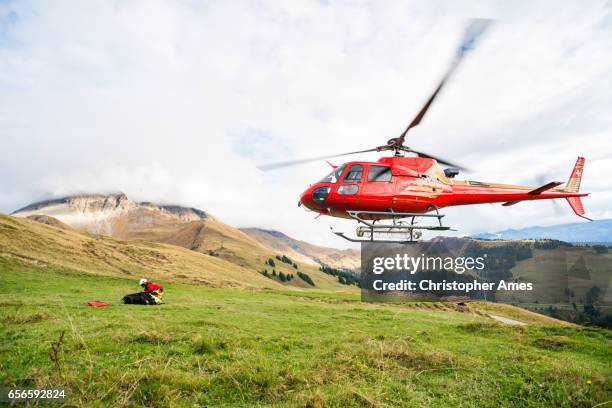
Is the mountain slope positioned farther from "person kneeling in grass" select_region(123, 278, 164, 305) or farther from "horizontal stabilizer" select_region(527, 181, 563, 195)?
"horizontal stabilizer" select_region(527, 181, 563, 195)

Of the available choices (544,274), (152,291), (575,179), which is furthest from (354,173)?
(544,274)

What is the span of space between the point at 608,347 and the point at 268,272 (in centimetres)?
12296

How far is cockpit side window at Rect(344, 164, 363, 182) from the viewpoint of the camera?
1551cm

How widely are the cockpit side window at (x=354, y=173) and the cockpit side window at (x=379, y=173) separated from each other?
43cm

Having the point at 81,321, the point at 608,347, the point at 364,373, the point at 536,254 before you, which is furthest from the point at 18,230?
the point at 536,254

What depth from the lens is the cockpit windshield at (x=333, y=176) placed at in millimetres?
15617

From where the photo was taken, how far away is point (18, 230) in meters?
55.7

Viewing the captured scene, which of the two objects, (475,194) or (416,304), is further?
(416,304)

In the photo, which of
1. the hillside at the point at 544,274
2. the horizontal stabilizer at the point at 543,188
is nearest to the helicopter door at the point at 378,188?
the horizontal stabilizer at the point at 543,188

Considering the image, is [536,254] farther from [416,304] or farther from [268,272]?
[268,272]

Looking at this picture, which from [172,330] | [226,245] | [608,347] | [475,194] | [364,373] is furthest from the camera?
[226,245]

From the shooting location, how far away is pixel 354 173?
15.6 meters

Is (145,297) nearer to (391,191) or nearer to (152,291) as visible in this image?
(152,291)

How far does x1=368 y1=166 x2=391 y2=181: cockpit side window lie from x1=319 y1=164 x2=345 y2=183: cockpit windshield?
1.30 m
